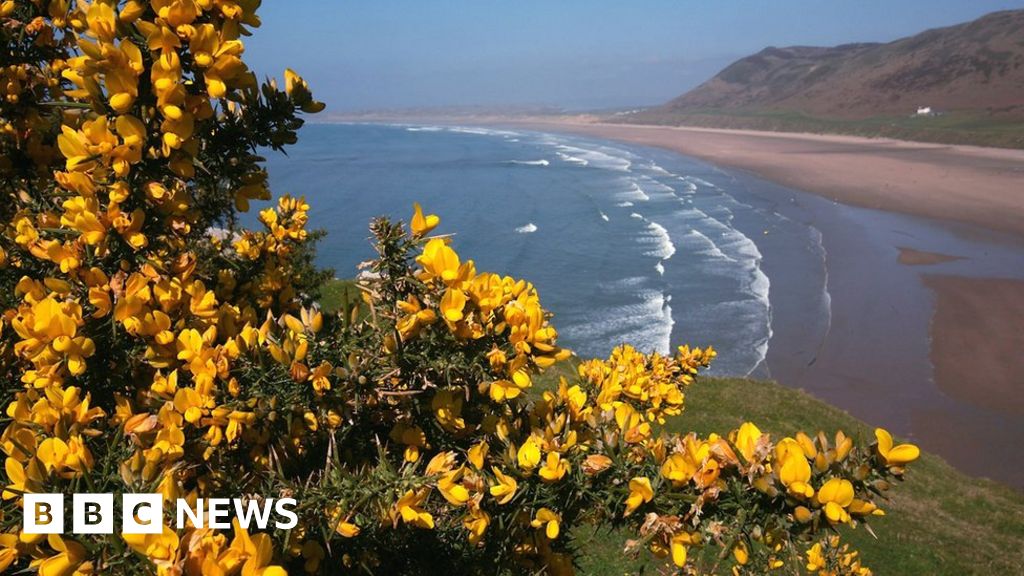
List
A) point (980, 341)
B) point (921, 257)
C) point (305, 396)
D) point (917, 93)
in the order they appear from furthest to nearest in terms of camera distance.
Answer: point (917, 93)
point (921, 257)
point (980, 341)
point (305, 396)

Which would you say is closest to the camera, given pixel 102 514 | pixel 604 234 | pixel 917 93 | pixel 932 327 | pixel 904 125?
pixel 102 514

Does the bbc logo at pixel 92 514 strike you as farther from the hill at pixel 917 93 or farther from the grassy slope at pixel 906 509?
the hill at pixel 917 93

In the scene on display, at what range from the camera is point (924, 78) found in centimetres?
11744

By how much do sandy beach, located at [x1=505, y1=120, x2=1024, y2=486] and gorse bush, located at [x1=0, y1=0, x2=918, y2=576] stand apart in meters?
18.1

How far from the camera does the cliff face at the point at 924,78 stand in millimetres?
101875

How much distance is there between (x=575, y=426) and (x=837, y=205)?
1969 inches

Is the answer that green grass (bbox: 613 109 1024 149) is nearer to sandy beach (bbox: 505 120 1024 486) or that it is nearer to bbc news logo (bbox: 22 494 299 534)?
sandy beach (bbox: 505 120 1024 486)

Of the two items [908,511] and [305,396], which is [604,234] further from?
[305,396]

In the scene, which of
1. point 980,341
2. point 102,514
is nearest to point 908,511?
point 102,514

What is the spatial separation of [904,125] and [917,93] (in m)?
27.2

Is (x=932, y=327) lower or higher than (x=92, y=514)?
lower

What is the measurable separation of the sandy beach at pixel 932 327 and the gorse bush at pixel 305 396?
1807 cm

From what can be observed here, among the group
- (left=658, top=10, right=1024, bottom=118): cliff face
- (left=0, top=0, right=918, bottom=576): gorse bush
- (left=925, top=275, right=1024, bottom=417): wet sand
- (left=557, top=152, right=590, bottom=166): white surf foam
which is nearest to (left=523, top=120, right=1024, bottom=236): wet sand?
(left=925, top=275, right=1024, bottom=417): wet sand

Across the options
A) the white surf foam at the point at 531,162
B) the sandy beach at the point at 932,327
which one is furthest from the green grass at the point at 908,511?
the white surf foam at the point at 531,162
